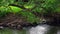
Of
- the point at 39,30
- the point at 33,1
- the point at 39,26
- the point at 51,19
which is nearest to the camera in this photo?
the point at 39,30

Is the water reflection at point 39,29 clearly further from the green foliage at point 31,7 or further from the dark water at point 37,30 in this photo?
the green foliage at point 31,7

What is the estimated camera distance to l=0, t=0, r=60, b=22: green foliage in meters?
42.0

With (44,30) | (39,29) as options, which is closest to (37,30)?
(39,29)

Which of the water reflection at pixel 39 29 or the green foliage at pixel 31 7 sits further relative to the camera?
the green foliage at pixel 31 7

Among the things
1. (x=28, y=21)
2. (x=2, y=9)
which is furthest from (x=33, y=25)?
(x=2, y=9)

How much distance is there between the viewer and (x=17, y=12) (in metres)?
42.9

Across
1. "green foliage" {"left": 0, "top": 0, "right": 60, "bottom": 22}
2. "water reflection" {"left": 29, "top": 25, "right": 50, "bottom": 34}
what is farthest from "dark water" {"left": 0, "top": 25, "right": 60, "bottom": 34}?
"green foliage" {"left": 0, "top": 0, "right": 60, "bottom": 22}

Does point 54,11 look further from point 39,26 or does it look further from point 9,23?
point 9,23

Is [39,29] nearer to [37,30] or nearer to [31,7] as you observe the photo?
[37,30]

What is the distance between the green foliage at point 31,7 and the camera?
138 feet

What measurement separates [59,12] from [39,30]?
792 cm

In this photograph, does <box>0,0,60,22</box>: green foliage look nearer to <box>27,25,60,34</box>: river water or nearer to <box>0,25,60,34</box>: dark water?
<box>27,25,60,34</box>: river water

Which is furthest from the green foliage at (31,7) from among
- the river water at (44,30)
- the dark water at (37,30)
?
the dark water at (37,30)

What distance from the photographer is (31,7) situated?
4559 cm
